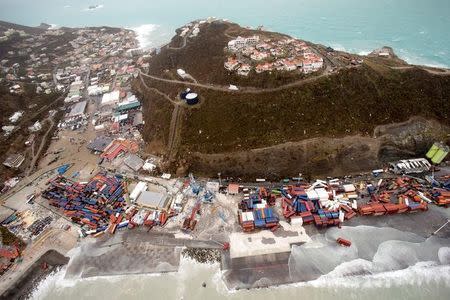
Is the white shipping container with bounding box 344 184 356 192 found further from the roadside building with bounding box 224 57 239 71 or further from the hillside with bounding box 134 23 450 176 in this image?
the roadside building with bounding box 224 57 239 71

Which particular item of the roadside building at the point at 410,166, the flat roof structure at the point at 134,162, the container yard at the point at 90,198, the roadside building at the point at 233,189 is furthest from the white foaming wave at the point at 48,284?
the roadside building at the point at 410,166

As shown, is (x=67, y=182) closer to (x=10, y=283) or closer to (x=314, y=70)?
(x=10, y=283)

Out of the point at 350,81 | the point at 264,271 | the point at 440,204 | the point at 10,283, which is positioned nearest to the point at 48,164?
the point at 10,283

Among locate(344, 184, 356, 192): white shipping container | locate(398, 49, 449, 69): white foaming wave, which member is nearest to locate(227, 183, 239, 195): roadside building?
locate(344, 184, 356, 192): white shipping container

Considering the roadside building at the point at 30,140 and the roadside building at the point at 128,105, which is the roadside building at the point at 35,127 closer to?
the roadside building at the point at 30,140

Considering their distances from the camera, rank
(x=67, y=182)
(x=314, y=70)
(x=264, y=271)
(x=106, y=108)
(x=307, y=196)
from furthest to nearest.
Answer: (x=106, y=108), (x=314, y=70), (x=67, y=182), (x=307, y=196), (x=264, y=271)
